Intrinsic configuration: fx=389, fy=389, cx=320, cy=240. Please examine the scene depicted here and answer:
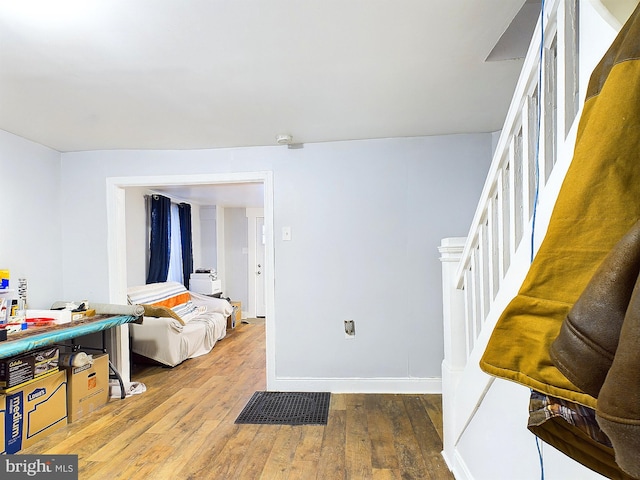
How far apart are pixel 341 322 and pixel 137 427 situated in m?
1.64

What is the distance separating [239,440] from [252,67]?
217 cm

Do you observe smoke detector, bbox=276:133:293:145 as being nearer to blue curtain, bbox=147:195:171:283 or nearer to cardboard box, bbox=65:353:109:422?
cardboard box, bbox=65:353:109:422

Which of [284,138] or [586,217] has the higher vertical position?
[284,138]

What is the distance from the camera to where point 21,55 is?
5.80 feet

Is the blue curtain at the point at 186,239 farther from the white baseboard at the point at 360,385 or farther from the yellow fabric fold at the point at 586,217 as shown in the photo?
the yellow fabric fold at the point at 586,217

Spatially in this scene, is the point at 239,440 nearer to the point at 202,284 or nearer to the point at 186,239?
the point at 202,284

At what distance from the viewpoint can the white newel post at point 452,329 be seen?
6.49 ft

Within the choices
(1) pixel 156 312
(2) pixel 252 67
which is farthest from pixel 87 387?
(2) pixel 252 67

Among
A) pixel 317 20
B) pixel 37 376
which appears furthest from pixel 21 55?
pixel 37 376

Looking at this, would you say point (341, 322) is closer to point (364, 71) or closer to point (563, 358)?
point (364, 71)

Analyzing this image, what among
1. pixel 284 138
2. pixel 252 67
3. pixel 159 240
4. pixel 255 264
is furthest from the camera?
pixel 255 264

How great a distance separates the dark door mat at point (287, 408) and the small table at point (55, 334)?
1.12 metres

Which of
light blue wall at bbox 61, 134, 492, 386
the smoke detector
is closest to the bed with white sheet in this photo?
light blue wall at bbox 61, 134, 492, 386

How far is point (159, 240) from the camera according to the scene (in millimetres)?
5281
